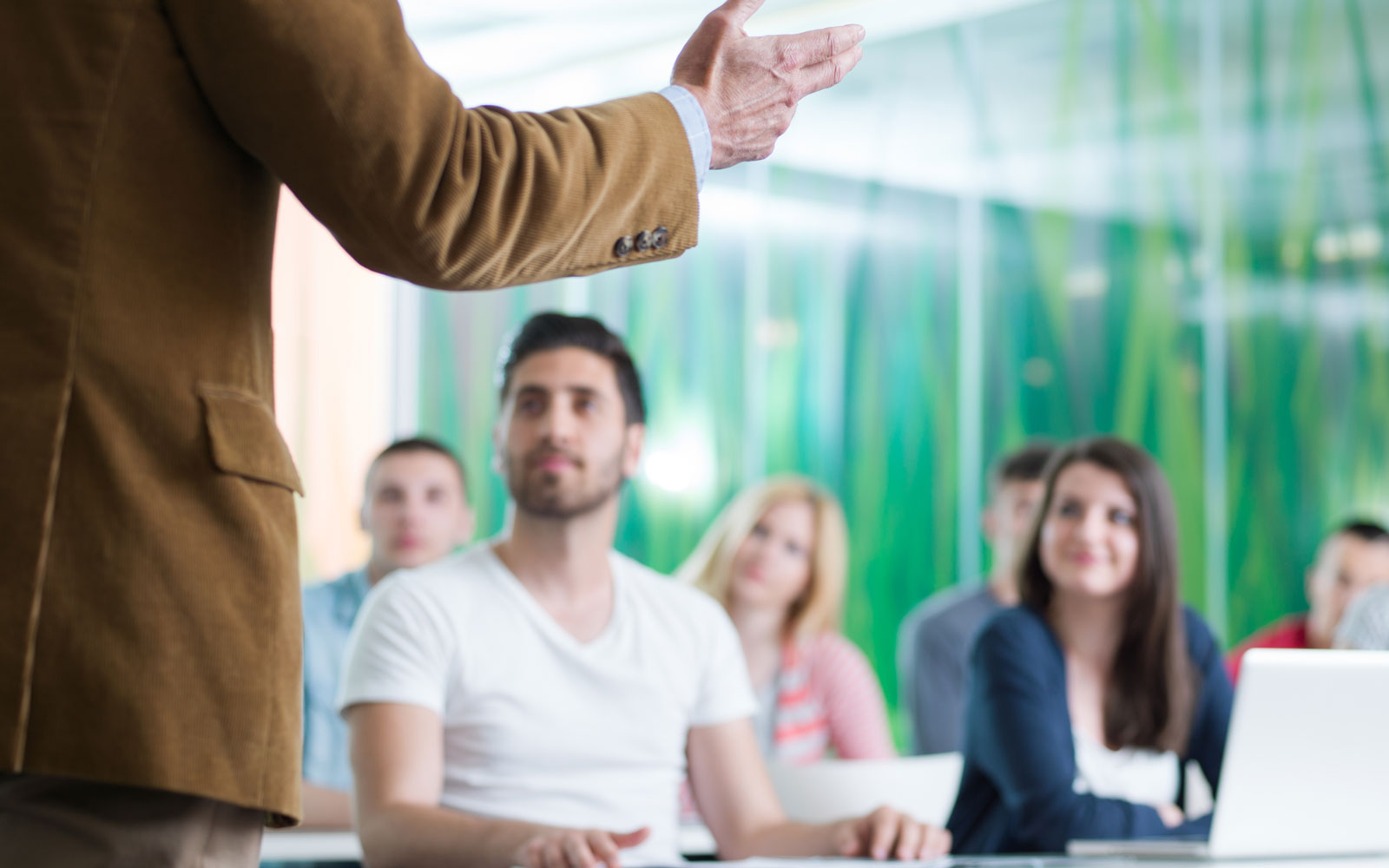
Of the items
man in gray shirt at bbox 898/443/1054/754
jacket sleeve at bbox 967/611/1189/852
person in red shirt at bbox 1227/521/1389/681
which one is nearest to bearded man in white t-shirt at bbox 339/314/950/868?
jacket sleeve at bbox 967/611/1189/852

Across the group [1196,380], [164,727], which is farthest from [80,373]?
[1196,380]

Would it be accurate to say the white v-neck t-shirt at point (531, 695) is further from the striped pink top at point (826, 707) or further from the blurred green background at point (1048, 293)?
the blurred green background at point (1048, 293)

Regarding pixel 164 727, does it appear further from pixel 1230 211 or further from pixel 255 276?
pixel 1230 211

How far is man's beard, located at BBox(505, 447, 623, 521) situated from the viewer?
2352 millimetres

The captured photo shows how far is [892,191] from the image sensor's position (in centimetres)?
575

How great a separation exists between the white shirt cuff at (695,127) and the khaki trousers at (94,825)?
0.55 metres

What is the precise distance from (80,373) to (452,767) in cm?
135

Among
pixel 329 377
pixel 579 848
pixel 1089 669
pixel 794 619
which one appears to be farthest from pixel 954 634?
pixel 329 377

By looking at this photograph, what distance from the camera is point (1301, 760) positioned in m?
1.75

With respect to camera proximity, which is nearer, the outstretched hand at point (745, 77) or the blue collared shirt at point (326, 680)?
the outstretched hand at point (745, 77)

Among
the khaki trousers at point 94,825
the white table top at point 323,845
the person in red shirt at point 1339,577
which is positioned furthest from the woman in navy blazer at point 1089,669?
the khaki trousers at point 94,825

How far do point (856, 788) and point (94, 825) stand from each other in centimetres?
172

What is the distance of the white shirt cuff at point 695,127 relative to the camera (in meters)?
1.05

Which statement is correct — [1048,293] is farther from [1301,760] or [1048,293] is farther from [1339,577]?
[1301,760]
